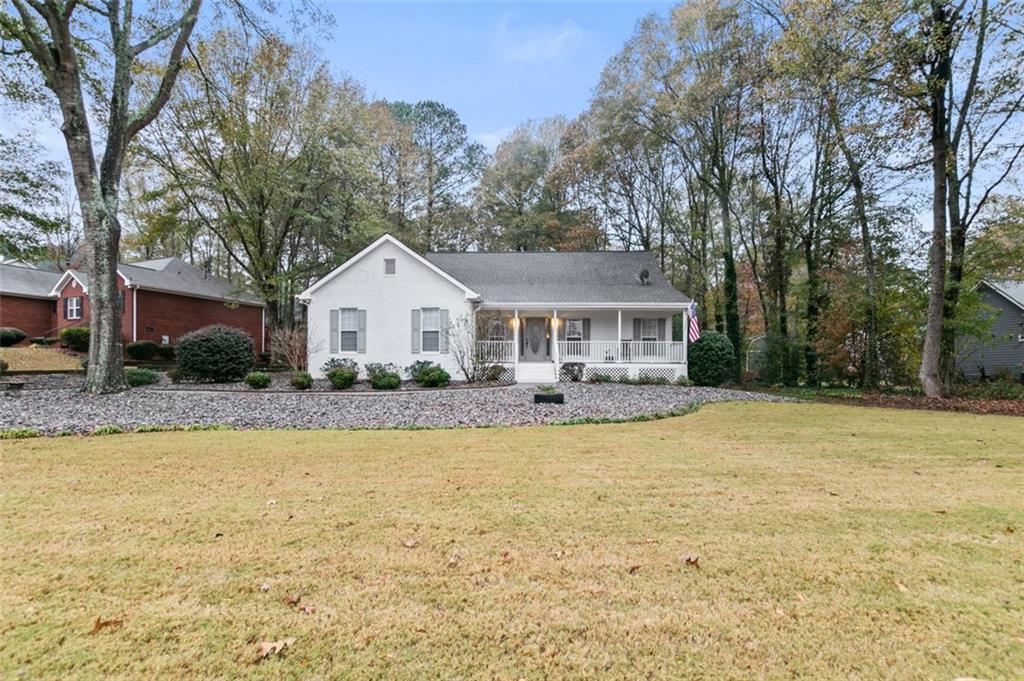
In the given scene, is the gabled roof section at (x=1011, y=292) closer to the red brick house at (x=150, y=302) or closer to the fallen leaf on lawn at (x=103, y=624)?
the fallen leaf on lawn at (x=103, y=624)

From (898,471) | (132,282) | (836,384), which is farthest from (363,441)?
(132,282)

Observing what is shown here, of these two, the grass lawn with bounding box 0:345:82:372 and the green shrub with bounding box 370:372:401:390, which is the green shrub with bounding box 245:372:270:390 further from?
the grass lawn with bounding box 0:345:82:372

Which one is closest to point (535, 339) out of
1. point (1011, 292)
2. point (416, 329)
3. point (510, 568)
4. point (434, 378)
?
point (416, 329)

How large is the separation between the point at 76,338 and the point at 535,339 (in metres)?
20.6

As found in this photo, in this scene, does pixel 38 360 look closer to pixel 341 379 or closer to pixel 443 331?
pixel 341 379

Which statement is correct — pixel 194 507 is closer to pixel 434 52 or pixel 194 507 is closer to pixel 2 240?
pixel 434 52

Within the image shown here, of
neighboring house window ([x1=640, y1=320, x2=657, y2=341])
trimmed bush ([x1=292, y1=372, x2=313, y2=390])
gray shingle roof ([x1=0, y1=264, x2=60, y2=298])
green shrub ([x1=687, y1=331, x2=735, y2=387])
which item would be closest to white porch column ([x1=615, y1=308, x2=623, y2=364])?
neighboring house window ([x1=640, y1=320, x2=657, y2=341])

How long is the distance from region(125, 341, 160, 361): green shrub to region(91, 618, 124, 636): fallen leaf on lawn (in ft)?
79.7

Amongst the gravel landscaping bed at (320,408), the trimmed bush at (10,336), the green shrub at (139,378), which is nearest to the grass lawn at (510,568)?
the gravel landscaping bed at (320,408)

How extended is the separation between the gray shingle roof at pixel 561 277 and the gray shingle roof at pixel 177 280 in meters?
11.4

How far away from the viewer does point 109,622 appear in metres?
2.32

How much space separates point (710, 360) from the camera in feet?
56.3

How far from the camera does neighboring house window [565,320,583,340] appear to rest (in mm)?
18656

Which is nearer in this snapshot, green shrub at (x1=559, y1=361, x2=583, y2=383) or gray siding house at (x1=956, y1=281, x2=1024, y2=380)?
green shrub at (x1=559, y1=361, x2=583, y2=383)
